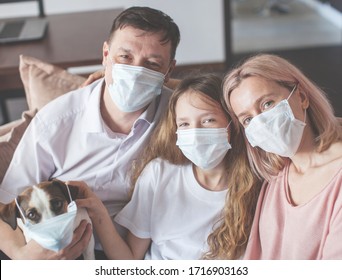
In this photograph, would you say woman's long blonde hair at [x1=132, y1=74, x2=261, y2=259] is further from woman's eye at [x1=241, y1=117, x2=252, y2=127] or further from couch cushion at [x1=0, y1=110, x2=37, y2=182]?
couch cushion at [x1=0, y1=110, x2=37, y2=182]

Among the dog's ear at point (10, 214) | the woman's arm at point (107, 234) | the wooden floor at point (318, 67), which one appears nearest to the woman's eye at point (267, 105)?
the wooden floor at point (318, 67)

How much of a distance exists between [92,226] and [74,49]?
0.57m

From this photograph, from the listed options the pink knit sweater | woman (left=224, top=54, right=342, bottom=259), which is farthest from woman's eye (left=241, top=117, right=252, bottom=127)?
the pink knit sweater

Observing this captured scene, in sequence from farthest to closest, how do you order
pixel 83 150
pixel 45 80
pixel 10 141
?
pixel 45 80, pixel 10 141, pixel 83 150

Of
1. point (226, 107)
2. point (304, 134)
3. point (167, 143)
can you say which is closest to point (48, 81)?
point (167, 143)

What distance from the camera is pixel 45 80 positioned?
1.22m

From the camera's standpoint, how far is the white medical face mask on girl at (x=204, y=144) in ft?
2.75

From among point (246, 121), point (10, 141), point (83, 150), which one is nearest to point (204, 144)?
point (246, 121)

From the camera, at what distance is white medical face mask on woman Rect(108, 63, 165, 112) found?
0.89 m

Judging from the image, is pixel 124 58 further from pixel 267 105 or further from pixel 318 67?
pixel 318 67

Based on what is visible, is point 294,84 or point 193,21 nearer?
point 294,84

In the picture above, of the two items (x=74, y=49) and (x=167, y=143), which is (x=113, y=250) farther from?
(x=74, y=49)

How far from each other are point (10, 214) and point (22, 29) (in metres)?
0.68

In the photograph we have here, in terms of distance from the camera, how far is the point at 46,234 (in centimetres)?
74
